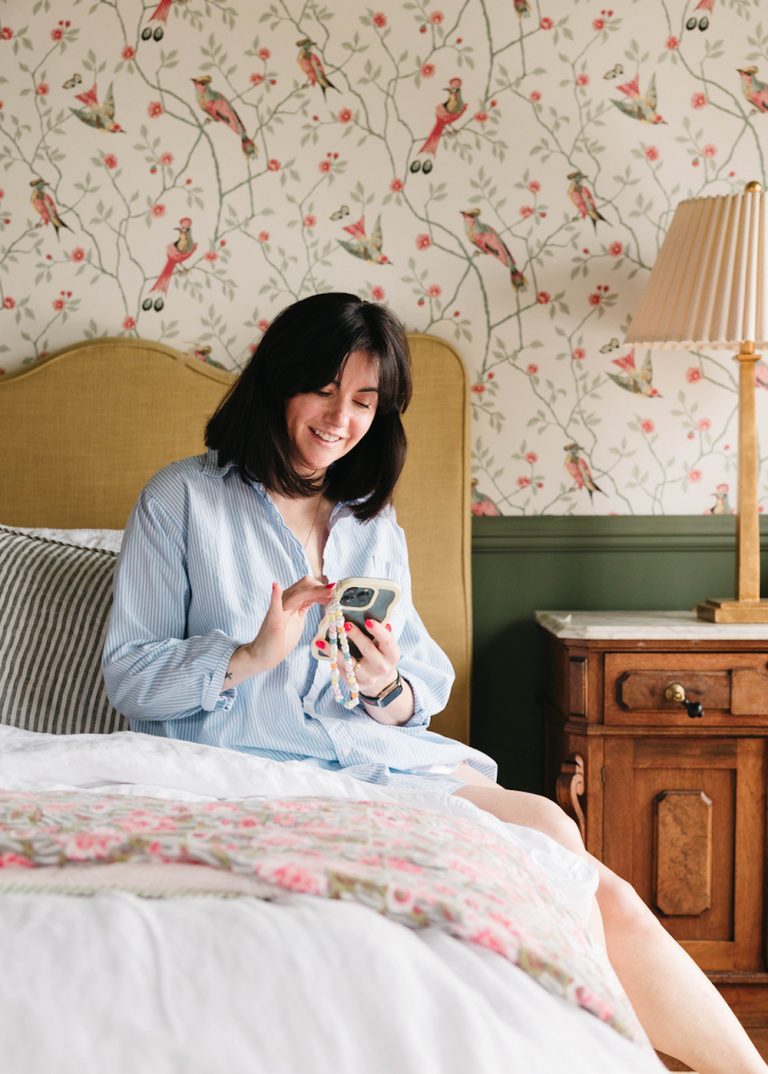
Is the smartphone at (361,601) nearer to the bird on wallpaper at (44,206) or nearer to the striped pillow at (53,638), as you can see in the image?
the striped pillow at (53,638)

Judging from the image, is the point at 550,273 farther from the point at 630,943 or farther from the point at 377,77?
the point at 630,943

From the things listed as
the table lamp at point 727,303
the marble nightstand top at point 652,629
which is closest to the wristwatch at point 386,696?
the marble nightstand top at point 652,629

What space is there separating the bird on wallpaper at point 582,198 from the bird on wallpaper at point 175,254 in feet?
2.93

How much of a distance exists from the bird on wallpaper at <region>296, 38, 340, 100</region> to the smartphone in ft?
4.74

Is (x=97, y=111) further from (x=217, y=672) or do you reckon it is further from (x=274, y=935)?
(x=274, y=935)

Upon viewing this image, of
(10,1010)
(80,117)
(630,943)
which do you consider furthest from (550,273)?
(10,1010)

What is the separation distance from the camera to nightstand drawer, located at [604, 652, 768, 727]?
2229mm

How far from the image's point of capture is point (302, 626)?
174cm

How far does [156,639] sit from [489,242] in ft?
4.45

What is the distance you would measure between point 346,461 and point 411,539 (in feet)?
1.89

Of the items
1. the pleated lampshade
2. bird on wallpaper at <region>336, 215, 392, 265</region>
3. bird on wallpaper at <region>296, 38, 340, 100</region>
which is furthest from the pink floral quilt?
bird on wallpaper at <region>296, 38, 340, 100</region>

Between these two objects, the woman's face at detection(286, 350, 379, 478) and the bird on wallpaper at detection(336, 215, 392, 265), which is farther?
the bird on wallpaper at detection(336, 215, 392, 265)

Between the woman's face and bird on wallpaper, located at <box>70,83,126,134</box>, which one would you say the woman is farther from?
bird on wallpaper, located at <box>70,83,126,134</box>

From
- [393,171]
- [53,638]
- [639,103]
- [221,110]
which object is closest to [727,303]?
[639,103]
